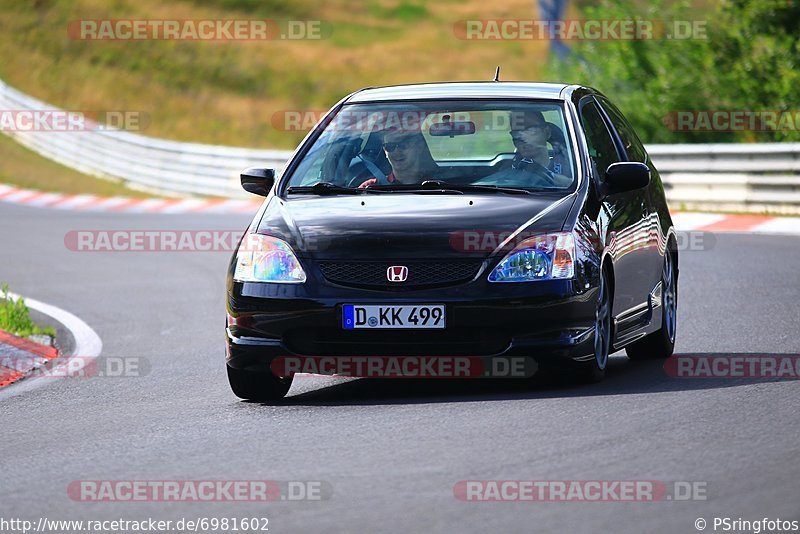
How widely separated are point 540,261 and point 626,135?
2.57 metres

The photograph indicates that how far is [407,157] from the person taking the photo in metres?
9.25

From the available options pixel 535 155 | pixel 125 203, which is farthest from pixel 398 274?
pixel 125 203

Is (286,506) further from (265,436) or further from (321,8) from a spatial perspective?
(321,8)

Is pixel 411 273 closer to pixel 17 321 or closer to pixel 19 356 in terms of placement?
pixel 19 356

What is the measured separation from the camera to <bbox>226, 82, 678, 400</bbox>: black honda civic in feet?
26.7

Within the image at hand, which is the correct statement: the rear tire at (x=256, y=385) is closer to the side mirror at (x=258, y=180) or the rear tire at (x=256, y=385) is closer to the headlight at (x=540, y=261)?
the side mirror at (x=258, y=180)

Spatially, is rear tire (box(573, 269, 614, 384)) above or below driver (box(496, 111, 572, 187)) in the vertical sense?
below

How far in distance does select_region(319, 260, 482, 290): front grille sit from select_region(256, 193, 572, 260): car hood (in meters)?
0.04

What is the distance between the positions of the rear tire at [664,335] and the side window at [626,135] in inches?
26.6

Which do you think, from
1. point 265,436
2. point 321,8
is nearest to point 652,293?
point 265,436

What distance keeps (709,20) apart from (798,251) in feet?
35.7
